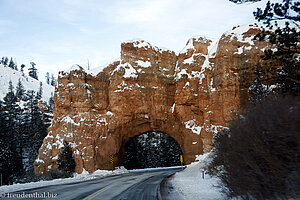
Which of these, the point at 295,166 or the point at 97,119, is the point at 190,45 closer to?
the point at 97,119

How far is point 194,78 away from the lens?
41.2 meters

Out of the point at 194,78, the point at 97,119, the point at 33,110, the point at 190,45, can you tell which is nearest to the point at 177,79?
the point at 194,78

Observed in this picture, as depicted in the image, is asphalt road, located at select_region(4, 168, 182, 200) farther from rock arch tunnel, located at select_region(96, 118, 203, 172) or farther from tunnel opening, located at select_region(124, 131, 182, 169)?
tunnel opening, located at select_region(124, 131, 182, 169)

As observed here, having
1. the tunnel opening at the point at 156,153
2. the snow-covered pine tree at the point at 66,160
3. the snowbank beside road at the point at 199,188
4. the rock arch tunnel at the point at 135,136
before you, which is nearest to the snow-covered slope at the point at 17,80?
the tunnel opening at the point at 156,153

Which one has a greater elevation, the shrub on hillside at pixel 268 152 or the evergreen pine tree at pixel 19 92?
the evergreen pine tree at pixel 19 92

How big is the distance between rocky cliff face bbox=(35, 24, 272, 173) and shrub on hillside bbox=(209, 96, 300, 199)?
29.5 metres

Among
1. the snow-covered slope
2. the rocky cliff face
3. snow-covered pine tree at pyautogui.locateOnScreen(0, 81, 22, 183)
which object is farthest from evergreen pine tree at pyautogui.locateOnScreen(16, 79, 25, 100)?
the rocky cliff face

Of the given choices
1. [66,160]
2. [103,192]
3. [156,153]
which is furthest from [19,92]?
[103,192]

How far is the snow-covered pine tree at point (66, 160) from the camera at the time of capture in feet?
117

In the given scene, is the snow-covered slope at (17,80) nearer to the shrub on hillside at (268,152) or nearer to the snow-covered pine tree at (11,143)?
the snow-covered pine tree at (11,143)

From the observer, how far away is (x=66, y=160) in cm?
3591

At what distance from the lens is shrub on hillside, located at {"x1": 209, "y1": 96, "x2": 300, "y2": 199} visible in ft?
16.8

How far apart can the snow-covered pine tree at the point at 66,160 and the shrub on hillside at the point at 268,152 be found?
107 feet

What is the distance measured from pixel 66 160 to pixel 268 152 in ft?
112
